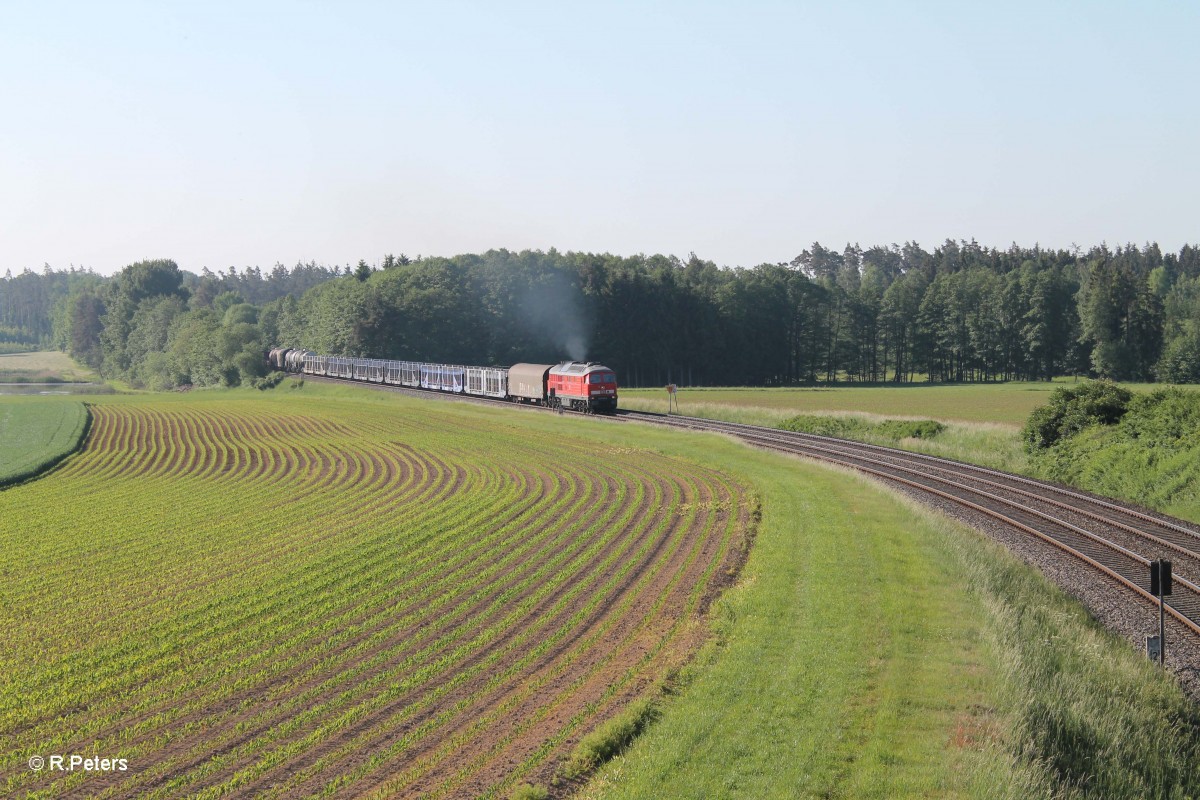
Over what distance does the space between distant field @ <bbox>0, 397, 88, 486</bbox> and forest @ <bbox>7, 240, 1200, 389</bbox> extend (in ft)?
108

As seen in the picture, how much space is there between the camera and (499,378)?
2906 inches

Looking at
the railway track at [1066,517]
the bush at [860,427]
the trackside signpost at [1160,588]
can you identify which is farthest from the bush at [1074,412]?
the trackside signpost at [1160,588]

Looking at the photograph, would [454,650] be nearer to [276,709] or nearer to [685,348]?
[276,709]

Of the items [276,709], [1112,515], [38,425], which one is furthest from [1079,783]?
[38,425]

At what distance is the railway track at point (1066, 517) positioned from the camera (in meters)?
22.8

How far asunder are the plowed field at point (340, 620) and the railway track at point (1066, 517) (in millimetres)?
8367

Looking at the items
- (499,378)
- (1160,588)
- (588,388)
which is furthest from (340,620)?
(499,378)

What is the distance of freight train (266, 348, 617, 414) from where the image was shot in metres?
60.8

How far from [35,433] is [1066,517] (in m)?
54.2

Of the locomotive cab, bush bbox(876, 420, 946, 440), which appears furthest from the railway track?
the locomotive cab

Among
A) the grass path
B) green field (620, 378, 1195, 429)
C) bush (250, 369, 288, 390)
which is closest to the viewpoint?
the grass path

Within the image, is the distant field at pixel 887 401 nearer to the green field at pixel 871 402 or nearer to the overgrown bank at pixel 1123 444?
the green field at pixel 871 402

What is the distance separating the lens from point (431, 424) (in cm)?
5906

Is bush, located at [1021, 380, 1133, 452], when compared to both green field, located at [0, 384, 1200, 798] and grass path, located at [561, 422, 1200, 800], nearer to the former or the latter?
green field, located at [0, 384, 1200, 798]
